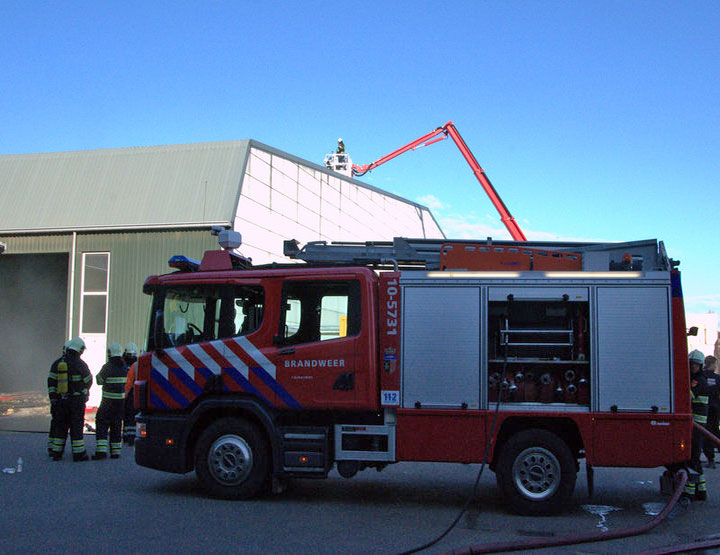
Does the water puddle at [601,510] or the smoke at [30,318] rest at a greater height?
the smoke at [30,318]

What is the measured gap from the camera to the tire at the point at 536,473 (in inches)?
289

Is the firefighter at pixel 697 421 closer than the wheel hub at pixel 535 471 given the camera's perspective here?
No

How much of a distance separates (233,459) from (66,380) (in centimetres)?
438

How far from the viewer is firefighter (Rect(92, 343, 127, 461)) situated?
11.5 metres

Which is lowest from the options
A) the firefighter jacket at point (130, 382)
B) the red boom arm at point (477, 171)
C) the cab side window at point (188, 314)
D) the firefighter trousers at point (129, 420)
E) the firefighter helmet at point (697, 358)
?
the firefighter trousers at point (129, 420)

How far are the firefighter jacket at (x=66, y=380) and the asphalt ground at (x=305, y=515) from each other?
1.18m

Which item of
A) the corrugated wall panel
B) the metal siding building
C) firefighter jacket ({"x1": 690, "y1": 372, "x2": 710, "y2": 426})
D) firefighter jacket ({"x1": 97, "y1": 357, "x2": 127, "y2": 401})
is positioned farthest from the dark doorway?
firefighter jacket ({"x1": 690, "y1": 372, "x2": 710, "y2": 426})

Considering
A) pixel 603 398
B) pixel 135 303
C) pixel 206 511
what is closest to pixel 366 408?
pixel 206 511

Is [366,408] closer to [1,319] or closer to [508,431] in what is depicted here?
[508,431]

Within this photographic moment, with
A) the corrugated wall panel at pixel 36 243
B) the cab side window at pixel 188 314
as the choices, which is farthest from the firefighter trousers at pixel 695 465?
the corrugated wall panel at pixel 36 243

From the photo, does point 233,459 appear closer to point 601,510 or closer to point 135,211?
point 601,510

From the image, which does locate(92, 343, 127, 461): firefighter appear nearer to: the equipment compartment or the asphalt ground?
the asphalt ground

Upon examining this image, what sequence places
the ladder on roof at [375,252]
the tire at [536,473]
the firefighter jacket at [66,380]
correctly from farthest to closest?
the firefighter jacket at [66,380] < the ladder on roof at [375,252] < the tire at [536,473]

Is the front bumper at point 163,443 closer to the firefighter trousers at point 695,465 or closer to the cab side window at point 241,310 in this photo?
the cab side window at point 241,310
